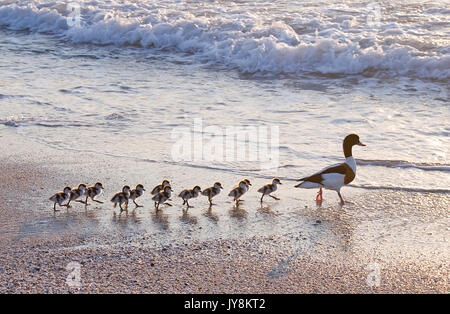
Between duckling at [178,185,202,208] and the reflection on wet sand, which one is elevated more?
duckling at [178,185,202,208]

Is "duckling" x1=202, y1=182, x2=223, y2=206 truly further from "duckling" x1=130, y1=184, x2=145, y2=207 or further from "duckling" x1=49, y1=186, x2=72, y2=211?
"duckling" x1=49, y1=186, x2=72, y2=211

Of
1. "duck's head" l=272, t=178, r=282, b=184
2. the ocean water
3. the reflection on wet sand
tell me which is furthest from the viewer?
the ocean water

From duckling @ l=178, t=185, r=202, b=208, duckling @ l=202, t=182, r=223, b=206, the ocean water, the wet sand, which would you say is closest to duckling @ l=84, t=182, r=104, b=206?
the wet sand

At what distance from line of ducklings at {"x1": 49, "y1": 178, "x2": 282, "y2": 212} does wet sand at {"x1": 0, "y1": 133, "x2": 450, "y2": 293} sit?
13 centimetres

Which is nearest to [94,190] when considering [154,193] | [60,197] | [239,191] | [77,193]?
[77,193]

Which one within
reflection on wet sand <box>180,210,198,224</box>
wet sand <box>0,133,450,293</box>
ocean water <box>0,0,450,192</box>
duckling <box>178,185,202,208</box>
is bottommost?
reflection on wet sand <box>180,210,198,224</box>

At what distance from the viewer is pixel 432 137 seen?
10.3m

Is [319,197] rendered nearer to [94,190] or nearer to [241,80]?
[94,190]

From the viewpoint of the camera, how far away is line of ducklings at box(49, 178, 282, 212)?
7652 mm

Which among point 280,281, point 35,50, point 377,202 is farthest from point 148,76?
point 280,281

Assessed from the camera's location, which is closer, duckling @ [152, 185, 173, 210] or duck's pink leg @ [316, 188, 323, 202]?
duckling @ [152, 185, 173, 210]

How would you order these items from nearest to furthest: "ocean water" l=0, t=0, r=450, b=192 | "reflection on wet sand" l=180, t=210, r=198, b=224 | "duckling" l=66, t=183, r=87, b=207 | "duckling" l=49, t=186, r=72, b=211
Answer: "reflection on wet sand" l=180, t=210, r=198, b=224 < "duckling" l=49, t=186, r=72, b=211 < "duckling" l=66, t=183, r=87, b=207 < "ocean water" l=0, t=0, r=450, b=192

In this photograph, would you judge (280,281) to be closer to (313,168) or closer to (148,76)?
(313,168)
